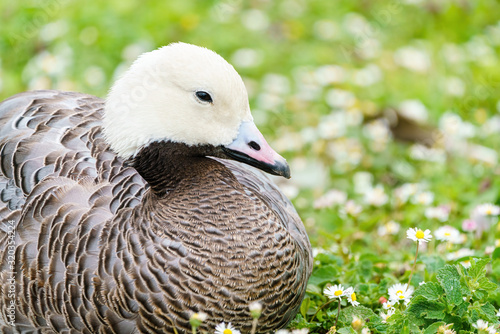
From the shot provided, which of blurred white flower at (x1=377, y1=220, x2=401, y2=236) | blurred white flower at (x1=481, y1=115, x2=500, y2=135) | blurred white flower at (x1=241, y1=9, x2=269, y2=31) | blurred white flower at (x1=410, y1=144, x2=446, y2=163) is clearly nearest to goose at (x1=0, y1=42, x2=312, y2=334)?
blurred white flower at (x1=377, y1=220, x2=401, y2=236)

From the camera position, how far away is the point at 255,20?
24.0 feet

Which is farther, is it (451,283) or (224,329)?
(451,283)

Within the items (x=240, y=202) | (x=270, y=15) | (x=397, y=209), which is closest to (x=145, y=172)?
(x=240, y=202)

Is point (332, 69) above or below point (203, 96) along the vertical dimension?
below

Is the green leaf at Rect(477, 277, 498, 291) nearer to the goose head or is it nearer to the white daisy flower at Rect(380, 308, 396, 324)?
the white daisy flower at Rect(380, 308, 396, 324)

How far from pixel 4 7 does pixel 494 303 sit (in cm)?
537

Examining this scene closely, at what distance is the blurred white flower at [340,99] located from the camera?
19.6 ft

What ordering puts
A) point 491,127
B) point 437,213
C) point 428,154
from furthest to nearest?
1. point 491,127
2. point 428,154
3. point 437,213

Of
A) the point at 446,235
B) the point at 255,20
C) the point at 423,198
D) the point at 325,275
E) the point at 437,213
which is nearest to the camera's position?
the point at 325,275

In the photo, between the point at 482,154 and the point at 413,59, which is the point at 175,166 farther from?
the point at 413,59

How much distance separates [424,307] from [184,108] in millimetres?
1294

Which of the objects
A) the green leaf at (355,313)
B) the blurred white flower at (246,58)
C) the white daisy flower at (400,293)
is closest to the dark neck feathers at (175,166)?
the green leaf at (355,313)

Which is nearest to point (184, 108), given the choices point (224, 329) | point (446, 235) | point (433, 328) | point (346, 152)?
point (224, 329)

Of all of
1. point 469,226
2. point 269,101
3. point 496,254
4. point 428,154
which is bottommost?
point 269,101
